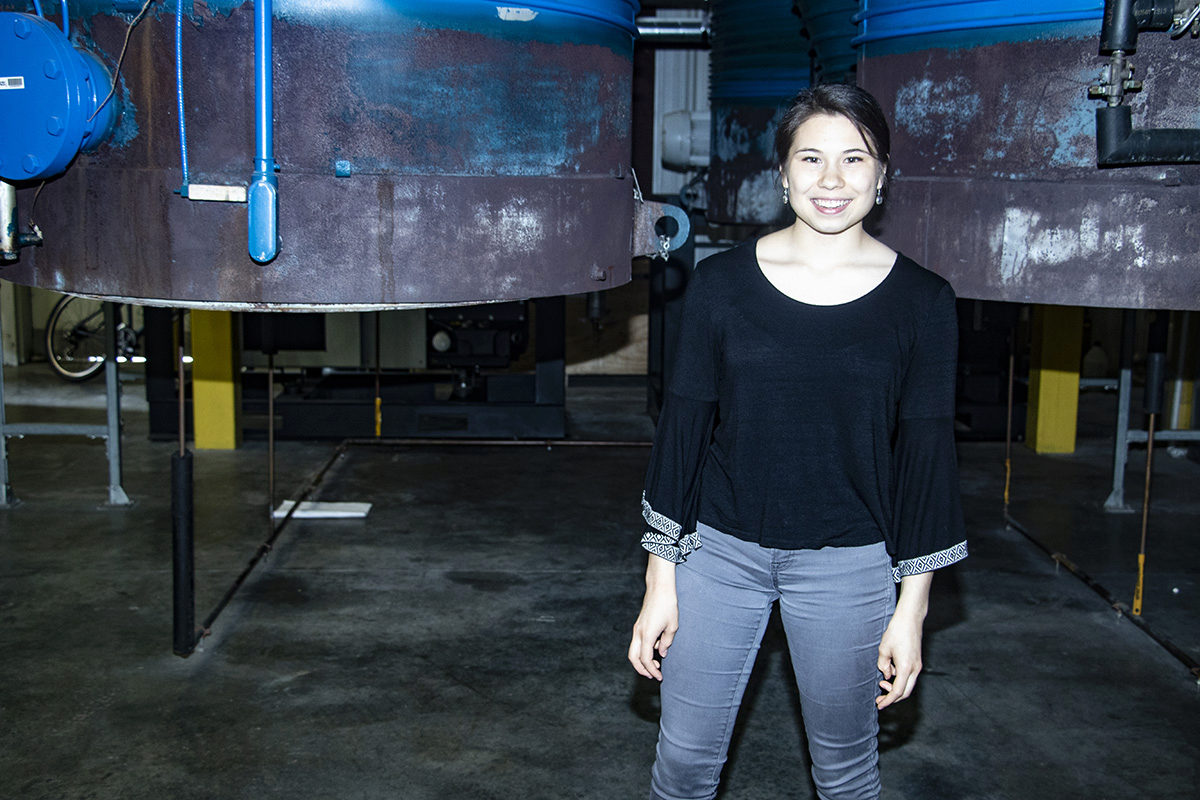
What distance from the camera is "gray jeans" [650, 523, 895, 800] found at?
7.10ft

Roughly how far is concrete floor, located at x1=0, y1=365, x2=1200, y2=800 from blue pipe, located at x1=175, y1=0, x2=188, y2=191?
228 cm

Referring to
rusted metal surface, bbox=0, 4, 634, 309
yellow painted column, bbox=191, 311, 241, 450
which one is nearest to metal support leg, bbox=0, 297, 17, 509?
yellow painted column, bbox=191, 311, 241, 450

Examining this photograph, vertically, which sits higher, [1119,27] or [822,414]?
[1119,27]

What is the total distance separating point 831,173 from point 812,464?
52 centimetres

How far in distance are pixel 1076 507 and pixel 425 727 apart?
483cm

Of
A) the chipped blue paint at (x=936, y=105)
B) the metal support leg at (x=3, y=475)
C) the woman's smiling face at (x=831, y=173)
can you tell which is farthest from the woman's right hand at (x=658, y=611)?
the metal support leg at (x=3, y=475)

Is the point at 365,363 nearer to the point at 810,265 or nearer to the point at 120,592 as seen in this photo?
the point at 120,592

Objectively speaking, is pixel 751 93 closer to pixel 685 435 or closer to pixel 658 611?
pixel 685 435

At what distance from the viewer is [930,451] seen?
2.12 meters

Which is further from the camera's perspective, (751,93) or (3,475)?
(3,475)

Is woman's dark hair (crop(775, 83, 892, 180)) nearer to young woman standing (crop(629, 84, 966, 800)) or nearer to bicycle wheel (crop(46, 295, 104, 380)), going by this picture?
young woman standing (crop(629, 84, 966, 800))

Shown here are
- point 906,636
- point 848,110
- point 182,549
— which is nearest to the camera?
point 848,110

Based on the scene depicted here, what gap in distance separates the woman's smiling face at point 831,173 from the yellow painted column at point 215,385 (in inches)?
279

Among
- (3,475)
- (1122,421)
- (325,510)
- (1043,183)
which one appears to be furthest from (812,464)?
(3,475)
